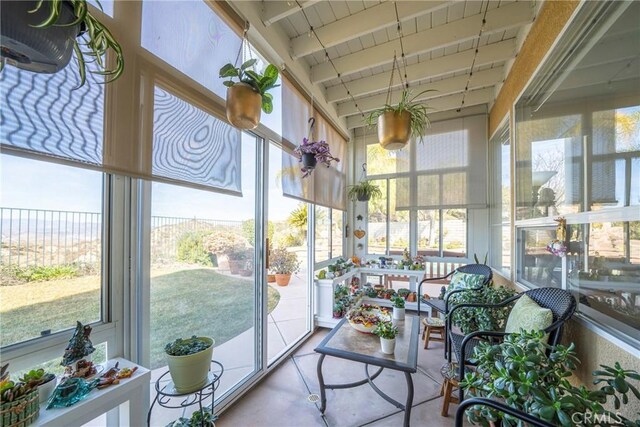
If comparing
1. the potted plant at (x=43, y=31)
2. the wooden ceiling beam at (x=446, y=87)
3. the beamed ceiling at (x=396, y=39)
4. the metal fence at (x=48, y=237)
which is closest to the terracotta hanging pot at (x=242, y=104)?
the potted plant at (x=43, y=31)

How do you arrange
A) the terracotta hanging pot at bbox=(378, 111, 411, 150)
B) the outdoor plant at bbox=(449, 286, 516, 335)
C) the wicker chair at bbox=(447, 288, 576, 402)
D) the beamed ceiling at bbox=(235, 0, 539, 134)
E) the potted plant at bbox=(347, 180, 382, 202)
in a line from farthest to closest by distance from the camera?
the potted plant at bbox=(347, 180, 382, 202) < the beamed ceiling at bbox=(235, 0, 539, 134) < the outdoor plant at bbox=(449, 286, 516, 335) < the terracotta hanging pot at bbox=(378, 111, 411, 150) < the wicker chair at bbox=(447, 288, 576, 402)

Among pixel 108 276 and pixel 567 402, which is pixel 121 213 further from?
pixel 567 402

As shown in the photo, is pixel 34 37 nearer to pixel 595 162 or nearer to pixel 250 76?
pixel 250 76

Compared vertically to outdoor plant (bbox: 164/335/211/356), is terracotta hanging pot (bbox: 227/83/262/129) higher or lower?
higher

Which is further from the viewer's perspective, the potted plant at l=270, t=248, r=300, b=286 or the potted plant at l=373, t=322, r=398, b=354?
the potted plant at l=270, t=248, r=300, b=286

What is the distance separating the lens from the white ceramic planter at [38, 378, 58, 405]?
0.92 metres

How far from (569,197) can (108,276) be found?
283cm

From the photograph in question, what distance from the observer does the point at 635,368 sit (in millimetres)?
1057

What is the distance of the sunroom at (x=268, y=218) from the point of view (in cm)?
93

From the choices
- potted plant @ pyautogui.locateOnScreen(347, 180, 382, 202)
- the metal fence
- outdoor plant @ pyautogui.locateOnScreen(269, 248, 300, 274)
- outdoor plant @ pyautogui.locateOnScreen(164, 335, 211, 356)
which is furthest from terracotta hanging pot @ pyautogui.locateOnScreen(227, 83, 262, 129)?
potted plant @ pyautogui.locateOnScreen(347, 180, 382, 202)

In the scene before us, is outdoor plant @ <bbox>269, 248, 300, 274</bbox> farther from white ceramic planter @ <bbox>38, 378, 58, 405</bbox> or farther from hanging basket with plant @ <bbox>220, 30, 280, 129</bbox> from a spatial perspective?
white ceramic planter @ <bbox>38, 378, 58, 405</bbox>

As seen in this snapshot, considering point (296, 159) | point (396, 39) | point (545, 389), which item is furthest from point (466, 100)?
point (545, 389)

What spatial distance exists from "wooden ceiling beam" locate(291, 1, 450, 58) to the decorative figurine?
8.88 ft

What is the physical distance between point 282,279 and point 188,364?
6.80 feet
